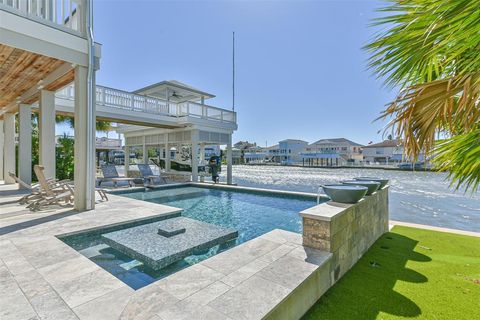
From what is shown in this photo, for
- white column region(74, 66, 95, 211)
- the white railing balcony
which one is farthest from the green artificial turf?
the white railing balcony

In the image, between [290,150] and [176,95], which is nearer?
[176,95]

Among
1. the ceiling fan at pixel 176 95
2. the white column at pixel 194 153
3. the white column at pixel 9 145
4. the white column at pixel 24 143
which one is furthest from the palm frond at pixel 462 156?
the ceiling fan at pixel 176 95

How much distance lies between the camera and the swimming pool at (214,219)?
11.6 ft

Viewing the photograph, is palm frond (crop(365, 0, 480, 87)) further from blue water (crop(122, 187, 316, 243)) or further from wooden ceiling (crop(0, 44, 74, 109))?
wooden ceiling (crop(0, 44, 74, 109))

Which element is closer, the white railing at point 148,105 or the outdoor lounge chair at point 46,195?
the outdoor lounge chair at point 46,195

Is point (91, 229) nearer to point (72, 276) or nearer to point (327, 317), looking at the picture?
point (72, 276)

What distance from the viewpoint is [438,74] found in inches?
105

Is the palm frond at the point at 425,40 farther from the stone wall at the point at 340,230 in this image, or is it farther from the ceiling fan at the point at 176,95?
the ceiling fan at the point at 176,95

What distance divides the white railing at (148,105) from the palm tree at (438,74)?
1156 centimetres

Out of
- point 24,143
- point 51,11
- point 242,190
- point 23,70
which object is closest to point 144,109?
point 24,143

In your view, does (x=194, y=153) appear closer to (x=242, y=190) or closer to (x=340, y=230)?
(x=242, y=190)

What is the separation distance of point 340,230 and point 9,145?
13.8 m

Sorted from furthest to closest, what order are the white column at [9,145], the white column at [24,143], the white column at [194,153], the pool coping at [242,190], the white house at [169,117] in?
the white column at [194,153] → the white house at [169,117] → the white column at [9,145] → the pool coping at [242,190] → the white column at [24,143]

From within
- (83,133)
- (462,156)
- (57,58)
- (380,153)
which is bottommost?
(462,156)
